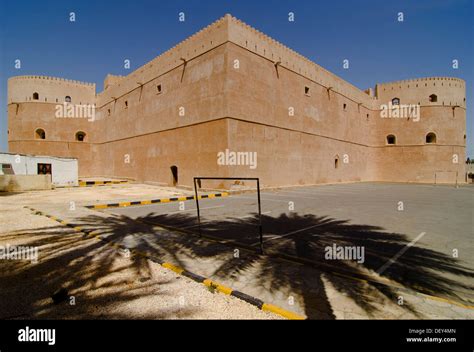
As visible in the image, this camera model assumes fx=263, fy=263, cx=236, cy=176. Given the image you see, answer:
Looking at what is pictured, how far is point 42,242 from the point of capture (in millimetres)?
5633

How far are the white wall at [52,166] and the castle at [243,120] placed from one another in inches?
214

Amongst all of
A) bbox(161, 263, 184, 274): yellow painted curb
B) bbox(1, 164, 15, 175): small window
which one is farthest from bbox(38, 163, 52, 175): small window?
bbox(161, 263, 184, 274): yellow painted curb

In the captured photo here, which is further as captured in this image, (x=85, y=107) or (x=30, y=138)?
(x=85, y=107)

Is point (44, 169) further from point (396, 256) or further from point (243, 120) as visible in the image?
point (396, 256)

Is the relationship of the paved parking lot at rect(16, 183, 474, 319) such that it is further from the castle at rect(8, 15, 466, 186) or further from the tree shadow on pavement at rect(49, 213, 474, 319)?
the castle at rect(8, 15, 466, 186)

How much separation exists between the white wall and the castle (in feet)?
17.8

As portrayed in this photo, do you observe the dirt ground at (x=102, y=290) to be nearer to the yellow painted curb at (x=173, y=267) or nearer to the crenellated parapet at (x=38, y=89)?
the yellow painted curb at (x=173, y=267)

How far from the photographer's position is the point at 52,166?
21.5m

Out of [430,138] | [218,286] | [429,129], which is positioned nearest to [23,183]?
[218,286]

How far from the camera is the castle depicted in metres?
18.0

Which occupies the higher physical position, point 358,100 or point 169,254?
point 358,100
